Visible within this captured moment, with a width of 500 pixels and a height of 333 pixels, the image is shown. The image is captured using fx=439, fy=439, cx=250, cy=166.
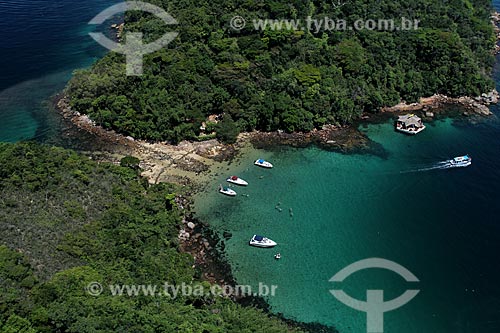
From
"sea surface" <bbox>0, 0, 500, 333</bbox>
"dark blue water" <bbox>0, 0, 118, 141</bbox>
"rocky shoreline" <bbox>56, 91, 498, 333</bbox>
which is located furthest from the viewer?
"dark blue water" <bbox>0, 0, 118, 141</bbox>

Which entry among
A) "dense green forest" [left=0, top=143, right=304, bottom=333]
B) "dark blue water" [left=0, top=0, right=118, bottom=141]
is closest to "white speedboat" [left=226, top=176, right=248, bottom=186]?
"dense green forest" [left=0, top=143, right=304, bottom=333]

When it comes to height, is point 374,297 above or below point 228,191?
below

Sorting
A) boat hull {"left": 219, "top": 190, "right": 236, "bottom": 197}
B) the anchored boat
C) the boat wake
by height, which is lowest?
boat hull {"left": 219, "top": 190, "right": 236, "bottom": 197}

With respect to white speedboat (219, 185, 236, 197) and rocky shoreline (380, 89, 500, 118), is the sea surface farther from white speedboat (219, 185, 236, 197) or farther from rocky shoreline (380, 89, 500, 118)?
rocky shoreline (380, 89, 500, 118)

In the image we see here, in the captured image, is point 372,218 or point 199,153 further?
point 199,153

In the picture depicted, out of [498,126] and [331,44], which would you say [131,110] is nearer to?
[331,44]

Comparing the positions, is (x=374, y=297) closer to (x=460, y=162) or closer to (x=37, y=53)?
(x=460, y=162)

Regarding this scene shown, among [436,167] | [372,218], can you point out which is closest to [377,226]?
[372,218]
